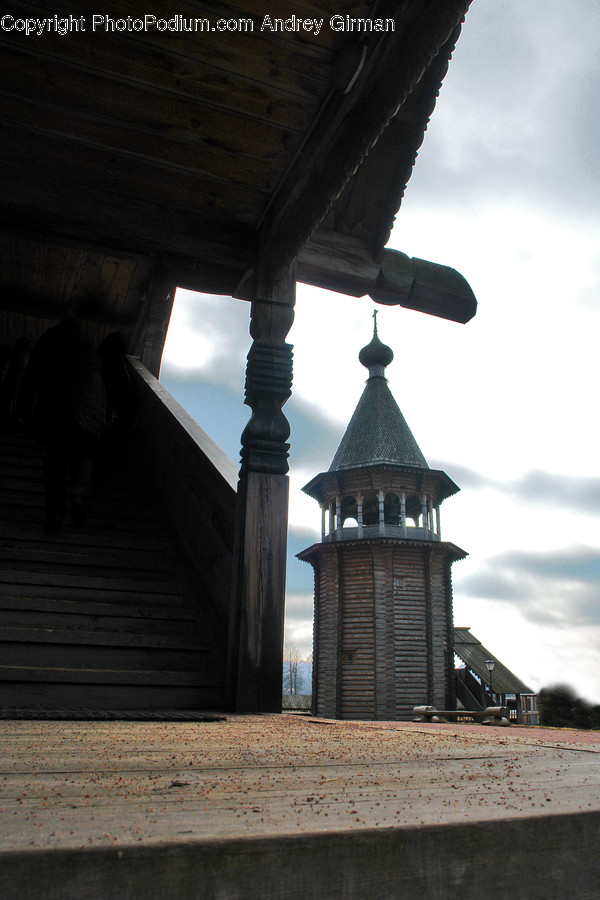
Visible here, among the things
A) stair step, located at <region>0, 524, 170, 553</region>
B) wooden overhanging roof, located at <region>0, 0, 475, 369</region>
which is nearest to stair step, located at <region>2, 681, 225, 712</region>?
stair step, located at <region>0, 524, 170, 553</region>

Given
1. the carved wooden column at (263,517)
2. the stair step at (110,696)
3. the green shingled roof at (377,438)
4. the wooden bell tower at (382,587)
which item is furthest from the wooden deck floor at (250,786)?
the green shingled roof at (377,438)

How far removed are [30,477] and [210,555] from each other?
2.23 metres

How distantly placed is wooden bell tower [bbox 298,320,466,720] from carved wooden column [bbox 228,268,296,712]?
21992 millimetres

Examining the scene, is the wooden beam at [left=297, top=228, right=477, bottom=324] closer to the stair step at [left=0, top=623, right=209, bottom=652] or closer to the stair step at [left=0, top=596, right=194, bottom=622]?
the stair step at [left=0, top=596, right=194, bottom=622]

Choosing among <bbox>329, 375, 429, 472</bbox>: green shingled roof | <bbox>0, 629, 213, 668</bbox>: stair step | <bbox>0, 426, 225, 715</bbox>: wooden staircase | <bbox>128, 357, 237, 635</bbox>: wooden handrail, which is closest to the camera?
<bbox>0, 426, 225, 715</bbox>: wooden staircase

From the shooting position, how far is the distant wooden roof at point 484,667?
2889 cm

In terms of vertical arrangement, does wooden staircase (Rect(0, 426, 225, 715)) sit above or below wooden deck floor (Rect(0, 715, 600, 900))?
above

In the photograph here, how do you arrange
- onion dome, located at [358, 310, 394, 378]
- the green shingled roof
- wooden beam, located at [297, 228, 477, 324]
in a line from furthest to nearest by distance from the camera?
onion dome, located at [358, 310, 394, 378]
the green shingled roof
wooden beam, located at [297, 228, 477, 324]


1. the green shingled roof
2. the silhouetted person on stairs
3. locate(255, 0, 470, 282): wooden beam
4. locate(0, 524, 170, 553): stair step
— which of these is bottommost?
locate(0, 524, 170, 553): stair step

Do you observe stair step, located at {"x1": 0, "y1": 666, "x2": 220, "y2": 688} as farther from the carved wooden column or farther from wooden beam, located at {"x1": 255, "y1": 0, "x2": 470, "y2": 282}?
wooden beam, located at {"x1": 255, "y1": 0, "x2": 470, "y2": 282}

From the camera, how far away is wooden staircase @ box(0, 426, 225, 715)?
3455mm

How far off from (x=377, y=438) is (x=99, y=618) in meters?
25.9

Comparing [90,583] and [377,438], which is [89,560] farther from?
[377,438]

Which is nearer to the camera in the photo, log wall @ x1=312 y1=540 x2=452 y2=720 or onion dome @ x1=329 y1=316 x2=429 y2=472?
log wall @ x1=312 y1=540 x2=452 y2=720
